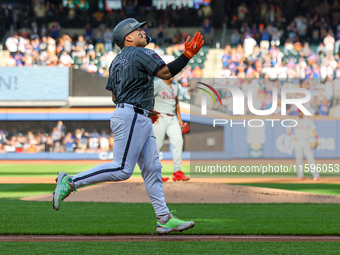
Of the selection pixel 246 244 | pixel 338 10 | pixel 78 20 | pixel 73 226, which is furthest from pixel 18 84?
pixel 246 244

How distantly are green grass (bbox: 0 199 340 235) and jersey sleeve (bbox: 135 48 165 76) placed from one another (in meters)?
1.65

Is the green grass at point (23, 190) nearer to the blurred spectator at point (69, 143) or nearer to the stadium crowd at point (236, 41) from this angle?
the stadium crowd at point (236, 41)

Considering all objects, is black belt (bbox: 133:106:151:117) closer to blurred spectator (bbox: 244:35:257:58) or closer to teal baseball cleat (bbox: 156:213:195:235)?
teal baseball cleat (bbox: 156:213:195:235)

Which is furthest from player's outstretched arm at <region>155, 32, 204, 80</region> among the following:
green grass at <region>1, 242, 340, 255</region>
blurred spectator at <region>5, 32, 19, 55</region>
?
blurred spectator at <region>5, 32, 19, 55</region>

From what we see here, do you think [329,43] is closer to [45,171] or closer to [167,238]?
[45,171]

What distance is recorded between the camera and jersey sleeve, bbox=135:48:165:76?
5.29 m

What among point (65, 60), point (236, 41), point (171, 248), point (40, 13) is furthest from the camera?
point (40, 13)

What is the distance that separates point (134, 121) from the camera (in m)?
5.36

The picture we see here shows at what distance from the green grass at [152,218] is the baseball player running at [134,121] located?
2.27 ft

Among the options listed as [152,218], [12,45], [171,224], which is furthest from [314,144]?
[12,45]

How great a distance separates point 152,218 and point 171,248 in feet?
7.46

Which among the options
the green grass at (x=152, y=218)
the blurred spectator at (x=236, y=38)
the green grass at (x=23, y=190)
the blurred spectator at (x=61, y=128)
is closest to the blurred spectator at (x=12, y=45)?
the blurred spectator at (x=61, y=128)

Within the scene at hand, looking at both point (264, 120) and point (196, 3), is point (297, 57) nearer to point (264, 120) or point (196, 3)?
point (264, 120)

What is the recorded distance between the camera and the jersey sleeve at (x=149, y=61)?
529 centimetres
